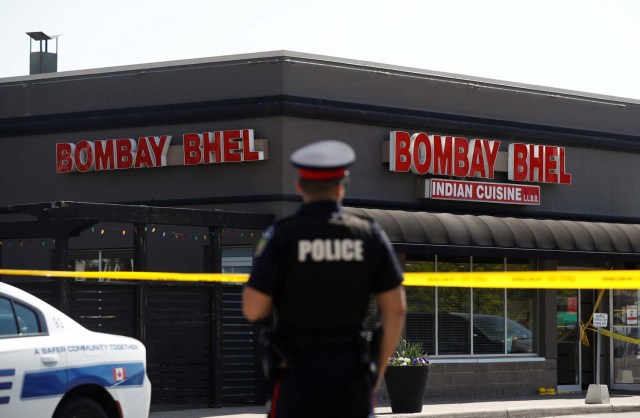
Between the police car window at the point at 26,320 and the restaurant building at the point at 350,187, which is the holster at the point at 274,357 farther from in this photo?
the restaurant building at the point at 350,187

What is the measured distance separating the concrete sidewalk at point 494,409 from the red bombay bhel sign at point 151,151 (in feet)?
14.3

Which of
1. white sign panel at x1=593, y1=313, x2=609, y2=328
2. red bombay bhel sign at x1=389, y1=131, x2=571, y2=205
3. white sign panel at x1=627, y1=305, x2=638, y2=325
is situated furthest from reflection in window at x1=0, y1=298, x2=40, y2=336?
white sign panel at x1=627, y1=305, x2=638, y2=325

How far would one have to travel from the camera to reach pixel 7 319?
993 cm

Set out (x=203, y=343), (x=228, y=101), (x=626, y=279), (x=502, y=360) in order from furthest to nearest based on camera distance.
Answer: (x=502, y=360)
(x=228, y=101)
(x=203, y=343)
(x=626, y=279)

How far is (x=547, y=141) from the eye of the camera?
78.5 feet

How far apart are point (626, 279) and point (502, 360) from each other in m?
8.43

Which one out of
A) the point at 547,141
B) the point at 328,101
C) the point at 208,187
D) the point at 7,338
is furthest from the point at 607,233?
the point at 7,338

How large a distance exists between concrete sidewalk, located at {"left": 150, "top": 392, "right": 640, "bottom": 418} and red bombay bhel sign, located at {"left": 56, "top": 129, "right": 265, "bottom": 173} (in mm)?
4353

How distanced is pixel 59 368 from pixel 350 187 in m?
11.5

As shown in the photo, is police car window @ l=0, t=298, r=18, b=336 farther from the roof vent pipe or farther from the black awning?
the roof vent pipe

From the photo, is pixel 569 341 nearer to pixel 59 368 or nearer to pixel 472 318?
pixel 472 318

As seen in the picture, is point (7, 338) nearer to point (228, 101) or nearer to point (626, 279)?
point (626, 279)

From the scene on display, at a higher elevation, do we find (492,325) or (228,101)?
(228,101)

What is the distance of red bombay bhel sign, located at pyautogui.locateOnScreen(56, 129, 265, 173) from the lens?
68.1 feet
